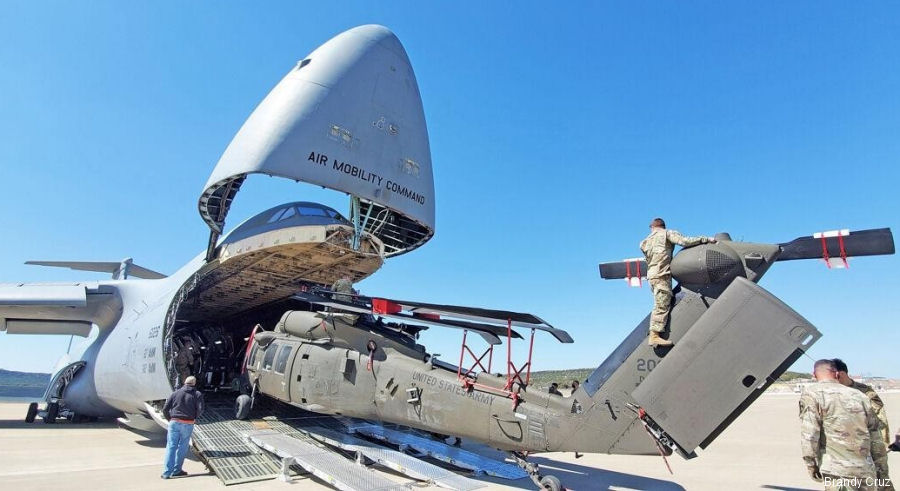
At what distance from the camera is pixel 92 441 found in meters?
11.5

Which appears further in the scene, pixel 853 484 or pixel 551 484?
pixel 551 484

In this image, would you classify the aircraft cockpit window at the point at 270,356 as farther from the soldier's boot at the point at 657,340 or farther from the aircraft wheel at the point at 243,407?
the soldier's boot at the point at 657,340

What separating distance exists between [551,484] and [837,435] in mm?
3212

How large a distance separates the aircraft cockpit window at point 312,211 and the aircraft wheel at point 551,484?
680 cm

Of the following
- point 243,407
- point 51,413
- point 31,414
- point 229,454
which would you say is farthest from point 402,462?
point 31,414

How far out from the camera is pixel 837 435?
402 centimetres

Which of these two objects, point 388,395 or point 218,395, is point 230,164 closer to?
point 388,395

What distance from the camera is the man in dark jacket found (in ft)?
25.3

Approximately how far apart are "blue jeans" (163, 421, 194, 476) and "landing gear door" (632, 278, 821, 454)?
23.9 feet

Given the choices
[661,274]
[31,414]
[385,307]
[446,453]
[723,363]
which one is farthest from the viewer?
[31,414]

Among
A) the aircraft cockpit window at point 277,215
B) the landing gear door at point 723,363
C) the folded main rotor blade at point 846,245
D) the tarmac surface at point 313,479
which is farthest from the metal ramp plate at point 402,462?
the folded main rotor blade at point 846,245

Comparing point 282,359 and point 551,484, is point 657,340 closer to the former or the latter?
point 551,484

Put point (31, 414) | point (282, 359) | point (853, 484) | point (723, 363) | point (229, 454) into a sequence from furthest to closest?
point (31, 414), point (282, 359), point (229, 454), point (723, 363), point (853, 484)

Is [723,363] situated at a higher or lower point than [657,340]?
lower
